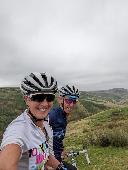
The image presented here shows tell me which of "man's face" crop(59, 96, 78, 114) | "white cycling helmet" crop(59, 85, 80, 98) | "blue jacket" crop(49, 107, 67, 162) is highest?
"white cycling helmet" crop(59, 85, 80, 98)

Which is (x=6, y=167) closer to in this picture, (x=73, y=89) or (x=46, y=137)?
(x=46, y=137)

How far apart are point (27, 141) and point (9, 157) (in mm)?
465

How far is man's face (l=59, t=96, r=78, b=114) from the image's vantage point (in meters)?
8.45

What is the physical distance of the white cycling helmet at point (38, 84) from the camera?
14.2 feet

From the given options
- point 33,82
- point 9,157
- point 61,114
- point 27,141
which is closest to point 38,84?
point 33,82

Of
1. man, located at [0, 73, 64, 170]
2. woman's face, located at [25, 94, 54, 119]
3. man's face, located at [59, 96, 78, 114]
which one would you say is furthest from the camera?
man's face, located at [59, 96, 78, 114]

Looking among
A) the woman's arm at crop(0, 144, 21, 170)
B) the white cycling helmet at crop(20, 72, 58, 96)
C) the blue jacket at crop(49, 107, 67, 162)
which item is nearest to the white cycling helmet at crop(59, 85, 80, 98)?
the blue jacket at crop(49, 107, 67, 162)

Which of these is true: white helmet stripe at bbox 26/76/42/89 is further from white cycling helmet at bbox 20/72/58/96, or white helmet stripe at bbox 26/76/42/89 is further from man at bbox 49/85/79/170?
man at bbox 49/85/79/170

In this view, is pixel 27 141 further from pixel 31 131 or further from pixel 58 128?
pixel 58 128

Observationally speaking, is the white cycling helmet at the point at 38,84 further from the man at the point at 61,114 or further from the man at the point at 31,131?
the man at the point at 61,114

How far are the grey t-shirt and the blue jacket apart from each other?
355 centimetres

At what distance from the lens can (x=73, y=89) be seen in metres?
8.83

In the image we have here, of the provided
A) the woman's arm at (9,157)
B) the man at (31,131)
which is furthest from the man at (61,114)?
the woman's arm at (9,157)

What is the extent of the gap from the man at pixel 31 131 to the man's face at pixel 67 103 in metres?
3.64
